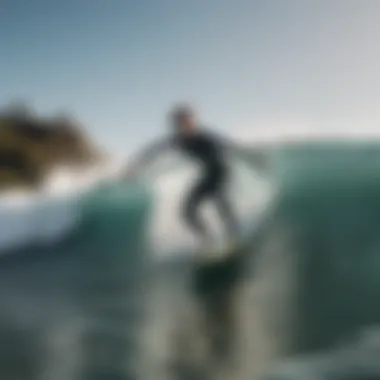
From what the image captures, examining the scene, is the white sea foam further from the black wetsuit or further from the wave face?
the black wetsuit

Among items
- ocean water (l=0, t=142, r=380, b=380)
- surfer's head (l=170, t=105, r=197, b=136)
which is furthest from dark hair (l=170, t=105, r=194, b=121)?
ocean water (l=0, t=142, r=380, b=380)

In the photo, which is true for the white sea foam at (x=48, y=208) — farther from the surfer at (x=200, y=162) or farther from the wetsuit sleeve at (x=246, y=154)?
the wetsuit sleeve at (x=246, y=154)

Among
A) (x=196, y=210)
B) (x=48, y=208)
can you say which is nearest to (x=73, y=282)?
(x=48, y=208)

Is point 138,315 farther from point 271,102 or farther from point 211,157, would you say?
point 271,102

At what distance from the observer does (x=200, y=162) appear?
46.3 inches

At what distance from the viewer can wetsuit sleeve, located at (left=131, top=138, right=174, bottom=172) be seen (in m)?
1.18

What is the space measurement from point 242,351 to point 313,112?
424 mm

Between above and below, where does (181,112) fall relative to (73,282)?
above

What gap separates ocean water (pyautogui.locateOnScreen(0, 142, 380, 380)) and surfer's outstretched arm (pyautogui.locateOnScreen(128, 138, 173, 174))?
0.04 metres

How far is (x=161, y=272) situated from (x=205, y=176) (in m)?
0.18

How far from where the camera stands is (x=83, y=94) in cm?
121

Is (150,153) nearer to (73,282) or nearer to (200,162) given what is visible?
(200,162)

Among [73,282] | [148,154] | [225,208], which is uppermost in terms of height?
[148,154]

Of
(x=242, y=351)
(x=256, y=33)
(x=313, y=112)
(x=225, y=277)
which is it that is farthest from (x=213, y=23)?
(x=242, y=351)
